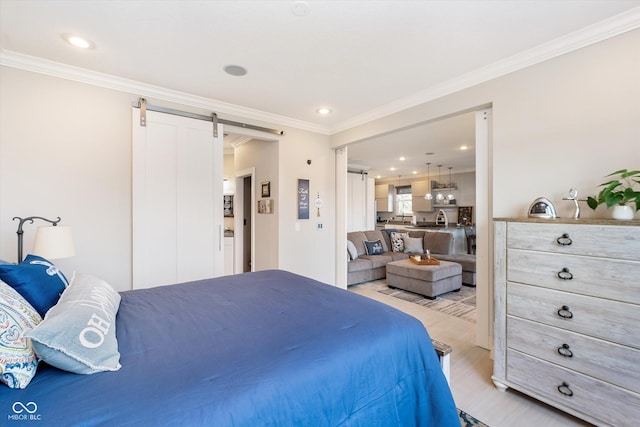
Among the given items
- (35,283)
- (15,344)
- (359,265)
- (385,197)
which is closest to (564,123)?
(15,344)

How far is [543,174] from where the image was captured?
7.31 feet

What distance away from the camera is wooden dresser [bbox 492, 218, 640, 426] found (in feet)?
5.21

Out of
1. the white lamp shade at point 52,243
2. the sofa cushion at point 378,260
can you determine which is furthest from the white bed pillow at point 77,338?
the sofa cushion at point 378,260

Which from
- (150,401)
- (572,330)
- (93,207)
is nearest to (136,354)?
(150,401)

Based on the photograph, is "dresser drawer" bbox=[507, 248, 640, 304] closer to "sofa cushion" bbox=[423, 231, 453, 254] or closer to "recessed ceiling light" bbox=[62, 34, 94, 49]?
"recessed ceiling light" bbox=[62, 34, 94, 49]

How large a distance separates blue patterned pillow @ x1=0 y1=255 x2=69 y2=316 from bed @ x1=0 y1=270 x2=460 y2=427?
30 cm

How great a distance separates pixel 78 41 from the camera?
213 centimetres

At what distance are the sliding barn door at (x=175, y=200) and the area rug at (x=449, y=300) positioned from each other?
9.56ft

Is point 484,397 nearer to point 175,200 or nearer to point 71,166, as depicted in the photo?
point 175,200

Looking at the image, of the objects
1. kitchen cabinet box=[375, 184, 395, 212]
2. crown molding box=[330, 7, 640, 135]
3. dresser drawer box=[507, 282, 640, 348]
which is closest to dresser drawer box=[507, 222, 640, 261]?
dresser drawer box=[507, 282, 640, 348]

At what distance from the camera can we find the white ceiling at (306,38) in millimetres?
1779

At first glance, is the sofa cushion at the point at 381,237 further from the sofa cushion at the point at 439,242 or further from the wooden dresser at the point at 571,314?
the wooden dresser at the point at 571,314

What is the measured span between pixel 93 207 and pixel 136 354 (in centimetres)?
223

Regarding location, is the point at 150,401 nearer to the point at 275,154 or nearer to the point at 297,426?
the point at 297,426
